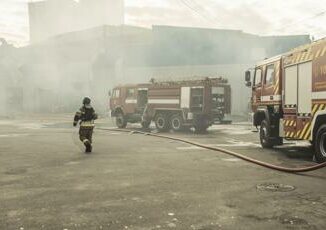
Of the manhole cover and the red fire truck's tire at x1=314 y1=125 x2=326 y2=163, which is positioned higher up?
the red fire truck's tire at x1=314 y1=125 x2=326 y2=163

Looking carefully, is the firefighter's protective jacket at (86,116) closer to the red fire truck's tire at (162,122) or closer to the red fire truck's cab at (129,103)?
the red fire truck's tire at (162,122)

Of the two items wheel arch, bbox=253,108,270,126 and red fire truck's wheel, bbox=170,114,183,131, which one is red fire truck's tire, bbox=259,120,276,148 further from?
red fire truck's wheel, bbox=170,114,183,131

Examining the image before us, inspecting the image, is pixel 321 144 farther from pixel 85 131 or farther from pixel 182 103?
pixel 182 103

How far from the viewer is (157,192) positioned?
6852 millimetres

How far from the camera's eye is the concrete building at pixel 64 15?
86.0 metres

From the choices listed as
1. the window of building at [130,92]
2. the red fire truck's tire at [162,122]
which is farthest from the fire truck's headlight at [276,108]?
the window of building at [130,92]

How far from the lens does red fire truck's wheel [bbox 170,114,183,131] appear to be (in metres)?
21.0

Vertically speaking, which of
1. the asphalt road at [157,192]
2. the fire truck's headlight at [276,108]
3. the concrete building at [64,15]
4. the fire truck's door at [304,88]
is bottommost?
the asphalt road at [157,192]

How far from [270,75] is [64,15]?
274 feet

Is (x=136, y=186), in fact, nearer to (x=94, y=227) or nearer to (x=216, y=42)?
(x=94, y=227)

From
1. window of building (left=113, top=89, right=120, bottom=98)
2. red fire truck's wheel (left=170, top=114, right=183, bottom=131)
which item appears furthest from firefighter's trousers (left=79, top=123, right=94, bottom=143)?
window of building (left=113, top=89, right=120, bottom=98)

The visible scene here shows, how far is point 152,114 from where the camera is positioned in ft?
73.0

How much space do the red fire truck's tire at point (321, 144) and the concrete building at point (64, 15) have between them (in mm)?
76377

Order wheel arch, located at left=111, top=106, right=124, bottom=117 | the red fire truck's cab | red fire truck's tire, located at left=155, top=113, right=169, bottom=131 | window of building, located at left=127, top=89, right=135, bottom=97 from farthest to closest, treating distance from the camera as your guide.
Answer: wheel arch, located at left=111, top=106, right=124, bottom=117 < window of building, located at left=127, top=89, right=135, bottom=97 < the red fire truck's cab < red fire truck's tire, located at left=155, top=113, right=169, bottom=131
